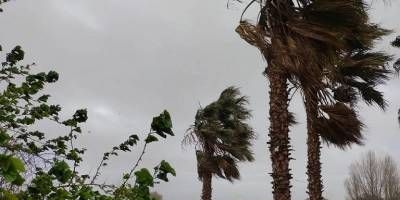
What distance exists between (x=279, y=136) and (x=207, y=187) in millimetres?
13493

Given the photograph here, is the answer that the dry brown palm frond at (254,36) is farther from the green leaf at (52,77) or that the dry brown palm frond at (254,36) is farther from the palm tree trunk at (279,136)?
the green leaf at (52,77)

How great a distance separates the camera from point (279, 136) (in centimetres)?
852

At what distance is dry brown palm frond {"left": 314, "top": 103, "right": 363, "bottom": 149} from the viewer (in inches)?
526

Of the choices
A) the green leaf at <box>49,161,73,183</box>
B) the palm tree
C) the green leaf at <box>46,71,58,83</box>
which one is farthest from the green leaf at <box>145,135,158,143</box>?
the palm tree

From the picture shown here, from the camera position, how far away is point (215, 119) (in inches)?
884

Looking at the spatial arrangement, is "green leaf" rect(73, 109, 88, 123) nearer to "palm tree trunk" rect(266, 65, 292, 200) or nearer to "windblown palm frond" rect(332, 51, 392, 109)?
"palm tree trunk" rect(266, 65, 292, 200)

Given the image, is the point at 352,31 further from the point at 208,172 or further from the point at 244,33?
the point at 208,172

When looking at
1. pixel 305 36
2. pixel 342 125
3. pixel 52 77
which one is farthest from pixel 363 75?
pixel 52 77

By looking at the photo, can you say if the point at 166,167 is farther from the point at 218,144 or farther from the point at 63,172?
the point at 218,144

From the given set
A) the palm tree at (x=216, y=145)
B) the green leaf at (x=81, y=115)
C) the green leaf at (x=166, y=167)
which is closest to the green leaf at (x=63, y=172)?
the green leaf at (x=166, y=167)

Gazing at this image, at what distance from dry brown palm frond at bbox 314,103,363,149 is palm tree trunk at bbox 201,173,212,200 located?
8.59 metres

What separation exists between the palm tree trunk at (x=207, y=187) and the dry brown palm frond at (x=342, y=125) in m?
8.59

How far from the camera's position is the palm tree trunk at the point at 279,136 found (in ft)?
27.6

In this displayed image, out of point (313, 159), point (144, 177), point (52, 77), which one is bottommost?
point (144, 177)
